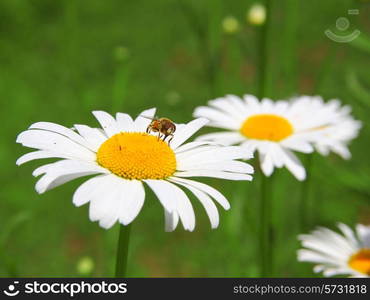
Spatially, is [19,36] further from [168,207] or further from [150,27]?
[168,207]

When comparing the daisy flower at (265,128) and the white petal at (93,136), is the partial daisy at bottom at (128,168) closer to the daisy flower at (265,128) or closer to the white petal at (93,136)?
the white petal at (93,136)

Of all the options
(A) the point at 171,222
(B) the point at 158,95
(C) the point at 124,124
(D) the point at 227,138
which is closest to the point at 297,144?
(D) the point at 227,138

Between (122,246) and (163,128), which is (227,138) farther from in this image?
(122,246)

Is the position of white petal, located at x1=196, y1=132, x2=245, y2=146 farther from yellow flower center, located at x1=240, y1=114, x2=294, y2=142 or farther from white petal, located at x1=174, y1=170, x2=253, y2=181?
white petal, located at x1=174, y1=170, x2=253, y2=181

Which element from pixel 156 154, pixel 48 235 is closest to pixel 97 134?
pixel 156 154

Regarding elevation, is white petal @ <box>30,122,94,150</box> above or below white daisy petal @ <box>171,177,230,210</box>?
above

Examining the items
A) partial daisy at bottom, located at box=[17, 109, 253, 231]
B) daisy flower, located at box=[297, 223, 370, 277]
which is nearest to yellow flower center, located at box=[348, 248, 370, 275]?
daisy flower, located at box=[297, 223, 370, 277]
